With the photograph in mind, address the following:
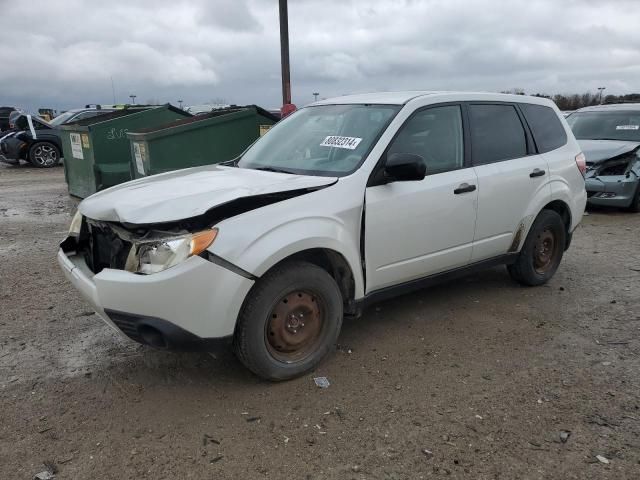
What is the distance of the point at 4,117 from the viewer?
23.5 metres

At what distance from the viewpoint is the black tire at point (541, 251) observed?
4938mm

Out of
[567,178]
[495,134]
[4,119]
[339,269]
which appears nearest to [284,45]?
[495,134]

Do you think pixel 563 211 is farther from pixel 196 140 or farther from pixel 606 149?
pixel 196 140

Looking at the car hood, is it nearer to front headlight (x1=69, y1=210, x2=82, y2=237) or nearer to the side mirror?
the side mirror

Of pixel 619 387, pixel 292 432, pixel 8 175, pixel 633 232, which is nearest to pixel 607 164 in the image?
pixel 633 232

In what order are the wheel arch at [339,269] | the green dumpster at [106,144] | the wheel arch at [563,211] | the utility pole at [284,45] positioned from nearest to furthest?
the wheel arch at [339,269] → the wheel arch at [563,211] → the green dumpster at [106,144] → the utility pole at [284,45]

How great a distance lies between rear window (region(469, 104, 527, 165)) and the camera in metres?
4.41

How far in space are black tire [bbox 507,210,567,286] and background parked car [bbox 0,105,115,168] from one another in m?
14.3

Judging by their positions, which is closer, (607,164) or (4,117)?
(607,164)

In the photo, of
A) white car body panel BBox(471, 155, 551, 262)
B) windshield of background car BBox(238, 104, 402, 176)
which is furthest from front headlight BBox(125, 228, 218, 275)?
white car body panel BBox(471, 155, 551, 262)

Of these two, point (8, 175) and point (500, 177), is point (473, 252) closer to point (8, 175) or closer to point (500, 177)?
point (500, 177)

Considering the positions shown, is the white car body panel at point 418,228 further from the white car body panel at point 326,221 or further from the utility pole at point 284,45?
the utility pole at point 284,45

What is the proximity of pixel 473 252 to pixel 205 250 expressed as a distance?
7.77 feet

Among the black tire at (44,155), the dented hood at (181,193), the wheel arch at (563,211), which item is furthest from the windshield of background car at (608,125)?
the black tire at (44,155)
